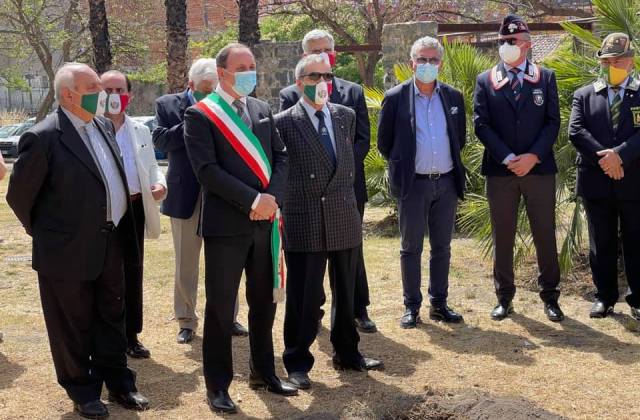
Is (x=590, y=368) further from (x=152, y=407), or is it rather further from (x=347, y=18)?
(x=347, y=18)

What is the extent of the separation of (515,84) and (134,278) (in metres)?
3.16

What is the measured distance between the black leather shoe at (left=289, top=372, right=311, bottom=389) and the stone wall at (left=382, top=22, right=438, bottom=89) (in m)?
10.5

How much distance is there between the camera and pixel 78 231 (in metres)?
4.98

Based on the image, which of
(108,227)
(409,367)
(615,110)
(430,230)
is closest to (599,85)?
(615,110)

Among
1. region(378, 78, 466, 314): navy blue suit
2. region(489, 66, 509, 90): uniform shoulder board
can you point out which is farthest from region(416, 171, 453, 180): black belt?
region(489, 66, 509, 90): uniform shoulder board

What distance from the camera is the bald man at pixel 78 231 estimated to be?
16.2 feet

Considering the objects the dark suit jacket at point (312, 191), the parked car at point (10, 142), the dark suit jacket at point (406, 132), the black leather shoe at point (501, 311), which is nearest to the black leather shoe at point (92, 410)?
the dark suit jacket at point (312, 191)

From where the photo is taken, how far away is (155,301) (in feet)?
26.7

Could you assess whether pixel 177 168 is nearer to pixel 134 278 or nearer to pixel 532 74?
pixel 134 278

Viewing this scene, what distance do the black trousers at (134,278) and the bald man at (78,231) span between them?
664 millimetres

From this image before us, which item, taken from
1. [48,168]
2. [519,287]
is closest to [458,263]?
[519,287]

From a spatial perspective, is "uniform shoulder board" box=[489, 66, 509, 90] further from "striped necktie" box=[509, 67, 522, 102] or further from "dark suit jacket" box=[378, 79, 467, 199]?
"dark suit jacket" box=[378, 79, 467, 199]

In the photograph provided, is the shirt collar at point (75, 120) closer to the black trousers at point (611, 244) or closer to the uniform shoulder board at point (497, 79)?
the uniform shoulder board at point (497, 79)

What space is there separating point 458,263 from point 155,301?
3168 mm
